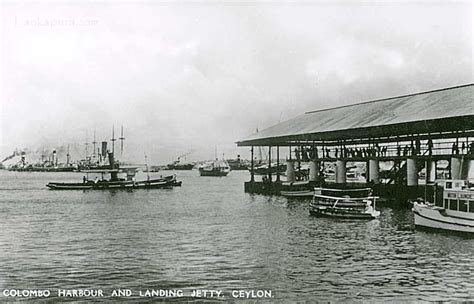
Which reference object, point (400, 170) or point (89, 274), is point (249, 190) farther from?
point (89, 274)

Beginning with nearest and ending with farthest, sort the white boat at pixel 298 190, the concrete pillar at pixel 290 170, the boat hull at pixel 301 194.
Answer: the boat hull at pixel 301 194
the white boat at pixel 298 190
the concrete pillar at pixel 290 170

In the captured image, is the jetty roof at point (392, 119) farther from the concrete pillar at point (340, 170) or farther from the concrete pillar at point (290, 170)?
the concrete pillar at point (290, 170)

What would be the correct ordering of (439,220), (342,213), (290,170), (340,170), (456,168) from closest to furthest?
(439,220)
(342,213)
(456,168)
(340,170)
(290,170)

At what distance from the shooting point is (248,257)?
19.8 metres

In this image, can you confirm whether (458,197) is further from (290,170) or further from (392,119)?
(290,170)

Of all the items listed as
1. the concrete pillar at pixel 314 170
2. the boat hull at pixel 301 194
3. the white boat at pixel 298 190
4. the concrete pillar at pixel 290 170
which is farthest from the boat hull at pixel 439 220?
the concrete pillar at pixel 290 170

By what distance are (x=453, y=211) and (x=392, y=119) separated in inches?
412

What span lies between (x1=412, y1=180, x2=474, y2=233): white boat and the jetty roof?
198 inches

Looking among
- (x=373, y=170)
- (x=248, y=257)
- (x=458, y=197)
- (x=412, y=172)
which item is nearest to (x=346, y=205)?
(x=412, y=172)

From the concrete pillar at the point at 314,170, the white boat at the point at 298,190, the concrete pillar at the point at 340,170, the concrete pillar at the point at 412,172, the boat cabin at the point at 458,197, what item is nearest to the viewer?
the boat cabin at the point at 458,197

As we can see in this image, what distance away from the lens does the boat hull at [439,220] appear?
76.5 ft

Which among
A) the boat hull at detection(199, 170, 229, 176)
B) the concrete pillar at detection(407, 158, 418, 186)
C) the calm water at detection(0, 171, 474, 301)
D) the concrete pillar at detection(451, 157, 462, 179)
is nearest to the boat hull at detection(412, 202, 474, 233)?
the calm water at detection(0, 171, 474, 301)

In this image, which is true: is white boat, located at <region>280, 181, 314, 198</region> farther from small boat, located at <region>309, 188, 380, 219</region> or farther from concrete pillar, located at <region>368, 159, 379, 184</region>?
small boat, located at <region>309, 188, 380, 219</region>

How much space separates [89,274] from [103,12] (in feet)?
26.5
